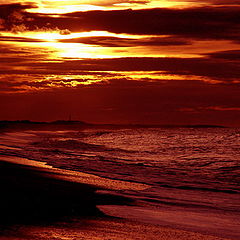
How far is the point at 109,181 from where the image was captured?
15.8 metres

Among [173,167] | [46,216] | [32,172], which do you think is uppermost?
[46,216]

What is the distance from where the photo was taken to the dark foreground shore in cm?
838

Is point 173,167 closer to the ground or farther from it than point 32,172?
closer to the ground

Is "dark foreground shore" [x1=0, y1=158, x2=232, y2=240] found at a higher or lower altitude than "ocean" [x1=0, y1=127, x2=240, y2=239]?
higher

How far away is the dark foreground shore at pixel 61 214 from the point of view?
27.5 ft

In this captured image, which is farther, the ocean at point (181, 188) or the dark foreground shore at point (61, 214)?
the ocean at point (181, 188)

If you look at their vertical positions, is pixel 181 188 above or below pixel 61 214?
below

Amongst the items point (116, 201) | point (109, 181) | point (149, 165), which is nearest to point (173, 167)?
→ point (149, 165)

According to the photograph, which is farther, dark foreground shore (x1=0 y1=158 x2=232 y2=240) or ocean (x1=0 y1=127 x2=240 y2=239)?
ocean (x1=0 y1=127 x2=240 y2=239)

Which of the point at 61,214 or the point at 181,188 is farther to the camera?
the point at 181,188

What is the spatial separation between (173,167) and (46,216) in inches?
511

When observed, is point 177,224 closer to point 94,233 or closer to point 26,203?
point 94,233

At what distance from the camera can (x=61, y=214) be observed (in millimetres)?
9742

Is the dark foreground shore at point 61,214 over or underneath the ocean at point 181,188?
over
